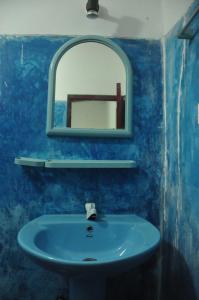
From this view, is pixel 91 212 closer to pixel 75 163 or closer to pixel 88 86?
pixel 75 163

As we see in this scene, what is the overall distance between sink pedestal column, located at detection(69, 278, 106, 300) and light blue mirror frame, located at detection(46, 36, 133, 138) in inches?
25.3

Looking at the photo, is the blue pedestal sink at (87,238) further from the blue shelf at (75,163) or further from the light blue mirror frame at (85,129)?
the light blue mirror frame at (85,129)

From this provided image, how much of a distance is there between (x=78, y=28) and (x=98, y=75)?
0.26 meters

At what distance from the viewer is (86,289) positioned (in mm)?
1018

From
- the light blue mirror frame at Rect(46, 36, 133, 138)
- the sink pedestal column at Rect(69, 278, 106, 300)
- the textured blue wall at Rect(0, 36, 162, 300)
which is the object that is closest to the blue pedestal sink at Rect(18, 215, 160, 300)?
the sink pedestal column at Rect(69, 278, 106, 300)

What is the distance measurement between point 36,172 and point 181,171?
2.23 ft

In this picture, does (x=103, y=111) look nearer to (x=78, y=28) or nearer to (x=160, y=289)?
(x=78, y=28)

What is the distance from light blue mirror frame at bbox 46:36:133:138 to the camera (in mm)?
1237

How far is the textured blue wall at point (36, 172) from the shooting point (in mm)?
1254

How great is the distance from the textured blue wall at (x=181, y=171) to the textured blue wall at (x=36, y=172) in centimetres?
16

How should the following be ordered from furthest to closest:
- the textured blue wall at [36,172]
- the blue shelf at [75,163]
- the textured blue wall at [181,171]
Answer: the textured blue wall at [36,172]
the blue shelf at [75,163]
the textured blue wall at [181,171]

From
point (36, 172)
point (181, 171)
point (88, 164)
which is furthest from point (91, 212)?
point (181, 171)

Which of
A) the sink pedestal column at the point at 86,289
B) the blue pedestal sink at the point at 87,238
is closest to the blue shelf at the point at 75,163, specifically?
the blue pedestal sink at the point at 87,238

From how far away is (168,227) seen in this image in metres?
Answer: 1.24
